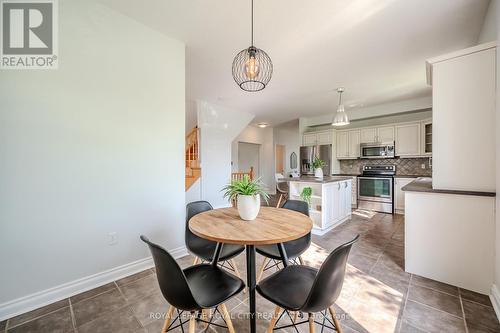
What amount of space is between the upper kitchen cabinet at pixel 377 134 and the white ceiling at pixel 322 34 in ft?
4.11

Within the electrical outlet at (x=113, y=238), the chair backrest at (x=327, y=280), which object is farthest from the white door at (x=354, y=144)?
the electrical outlet at (x=113, y=238)

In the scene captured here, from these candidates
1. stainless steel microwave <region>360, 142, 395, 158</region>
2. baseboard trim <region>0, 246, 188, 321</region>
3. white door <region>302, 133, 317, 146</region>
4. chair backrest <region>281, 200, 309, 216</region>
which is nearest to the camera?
baseboard trim <region>0, 246, 188, 321</region>

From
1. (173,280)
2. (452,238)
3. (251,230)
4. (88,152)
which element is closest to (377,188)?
(452,238)

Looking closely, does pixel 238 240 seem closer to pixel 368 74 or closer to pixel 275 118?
pixel 368 74

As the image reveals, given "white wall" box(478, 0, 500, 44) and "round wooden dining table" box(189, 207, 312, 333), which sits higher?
"white wall" box(478, 0, 500, 44)

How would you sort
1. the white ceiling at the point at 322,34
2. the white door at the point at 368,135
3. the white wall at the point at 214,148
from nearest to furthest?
the white ceiling at the point at 322,34
the white wall at the point at 214,148
the white door at the point at 368,135

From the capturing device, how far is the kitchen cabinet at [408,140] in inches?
182

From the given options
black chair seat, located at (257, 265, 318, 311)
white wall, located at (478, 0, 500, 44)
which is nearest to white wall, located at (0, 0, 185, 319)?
black chair seat, located at (257, 265, 318, 311)

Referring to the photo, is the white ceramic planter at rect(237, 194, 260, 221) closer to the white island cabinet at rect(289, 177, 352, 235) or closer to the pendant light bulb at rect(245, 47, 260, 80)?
the pendant light bulb at rect(245, 47, 260, 80)

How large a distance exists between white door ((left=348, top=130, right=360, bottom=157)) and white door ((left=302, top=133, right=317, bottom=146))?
1.00 metres

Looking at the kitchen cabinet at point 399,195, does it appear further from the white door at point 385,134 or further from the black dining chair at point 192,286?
the black dining chair at point 192,286

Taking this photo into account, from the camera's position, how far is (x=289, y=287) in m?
1.16

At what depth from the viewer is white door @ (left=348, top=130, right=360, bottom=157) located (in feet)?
18.1

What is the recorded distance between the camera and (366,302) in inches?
67.3
